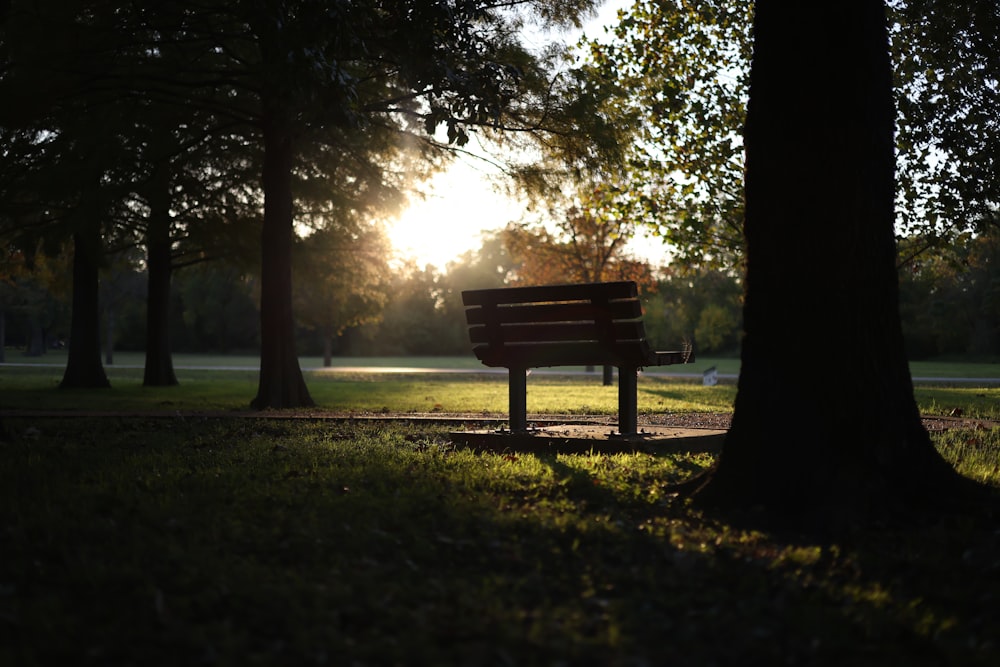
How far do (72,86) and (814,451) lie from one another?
12341 mm

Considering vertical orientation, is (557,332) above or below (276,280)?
below

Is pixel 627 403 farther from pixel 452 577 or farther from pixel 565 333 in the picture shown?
pixel 452 577

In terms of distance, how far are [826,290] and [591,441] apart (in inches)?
115

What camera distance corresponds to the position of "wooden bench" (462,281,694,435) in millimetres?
7246

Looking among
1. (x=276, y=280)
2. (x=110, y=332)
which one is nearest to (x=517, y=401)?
(x=276, y=280)

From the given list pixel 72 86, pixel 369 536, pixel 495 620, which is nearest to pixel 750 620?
pixel 495 620

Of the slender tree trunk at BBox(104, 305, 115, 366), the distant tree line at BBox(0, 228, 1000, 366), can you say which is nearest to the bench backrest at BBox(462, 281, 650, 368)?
the distant tree line at BBox(0, 228, 1000, 366)

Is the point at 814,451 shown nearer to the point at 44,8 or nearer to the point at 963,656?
the point at 963,656

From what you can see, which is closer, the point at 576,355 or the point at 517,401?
the point at 576,355

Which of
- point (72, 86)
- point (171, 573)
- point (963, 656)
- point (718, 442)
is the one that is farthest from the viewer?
point (72, 86)

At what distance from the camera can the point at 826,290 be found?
511 centimetres

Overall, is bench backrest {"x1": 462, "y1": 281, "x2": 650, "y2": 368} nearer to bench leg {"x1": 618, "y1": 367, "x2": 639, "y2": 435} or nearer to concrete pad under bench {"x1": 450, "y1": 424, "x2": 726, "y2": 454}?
bench leg {"x1": 618, "y1": 367, "x2": 639, "y2": 435}

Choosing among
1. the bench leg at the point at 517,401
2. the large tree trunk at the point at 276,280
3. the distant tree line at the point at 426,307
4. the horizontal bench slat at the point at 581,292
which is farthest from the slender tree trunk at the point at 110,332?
the horizontal bench slat at the point at 581,292

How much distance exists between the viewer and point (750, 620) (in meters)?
3.55
